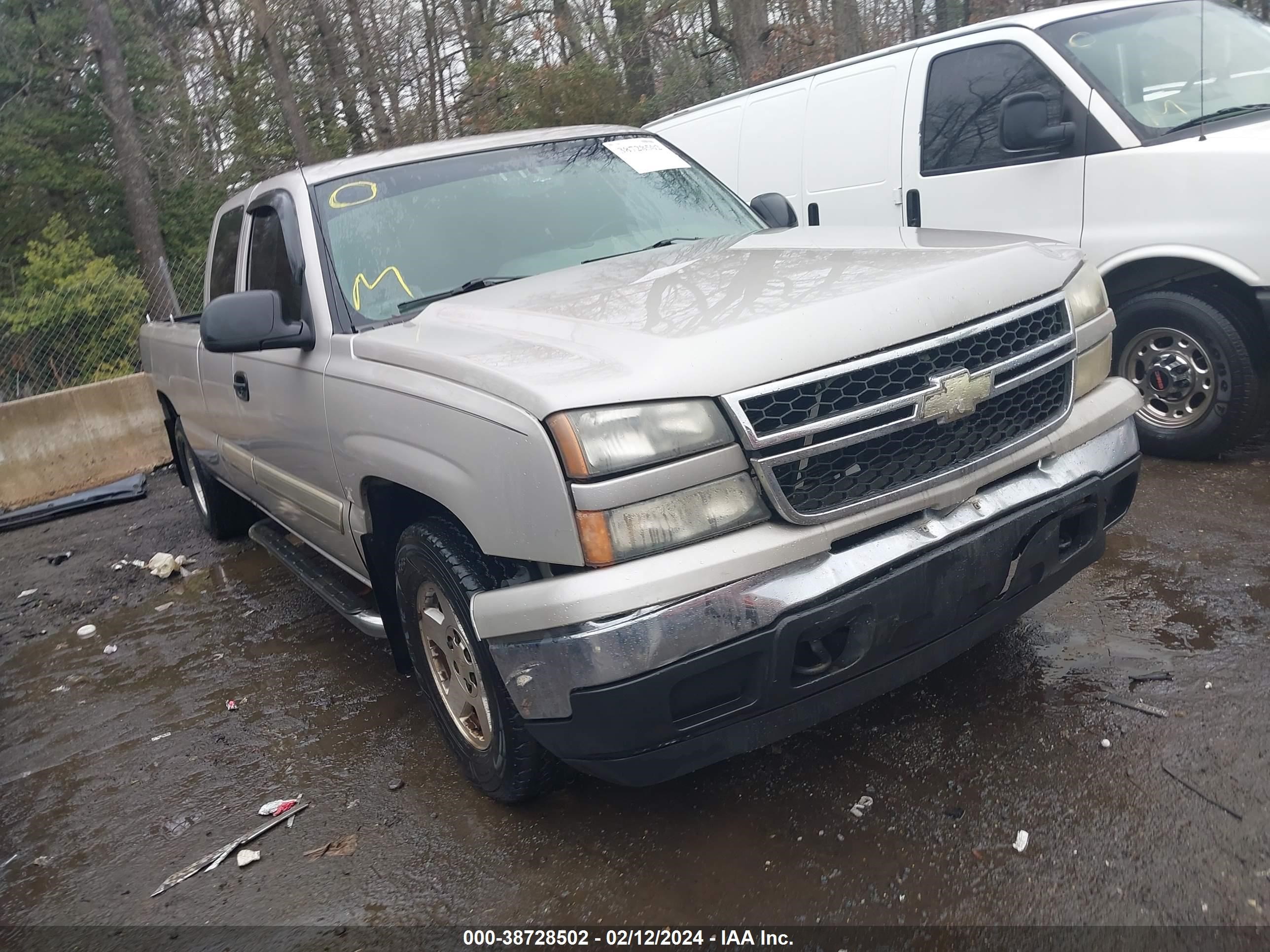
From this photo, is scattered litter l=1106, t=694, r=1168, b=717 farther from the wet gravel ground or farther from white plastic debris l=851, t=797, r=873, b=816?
white plastic debris l=851, t=797, r=873, b=816

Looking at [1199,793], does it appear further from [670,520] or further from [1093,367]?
[670,520]

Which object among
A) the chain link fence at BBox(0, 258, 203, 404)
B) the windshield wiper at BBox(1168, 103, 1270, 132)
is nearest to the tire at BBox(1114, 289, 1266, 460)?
the windshield wiper at BBox(1168, 103, 1270, 132)

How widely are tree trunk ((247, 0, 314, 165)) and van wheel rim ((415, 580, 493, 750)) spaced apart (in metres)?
18.4

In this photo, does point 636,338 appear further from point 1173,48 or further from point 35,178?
point 35,178

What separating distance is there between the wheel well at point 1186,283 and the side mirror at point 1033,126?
0.69 m

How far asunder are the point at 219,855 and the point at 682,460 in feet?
6.30

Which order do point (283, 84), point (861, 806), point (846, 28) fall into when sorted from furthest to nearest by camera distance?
point (283, 84) → point (846, 28) → point (861, 806)

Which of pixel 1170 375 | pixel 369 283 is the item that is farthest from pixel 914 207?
pixel 369 283

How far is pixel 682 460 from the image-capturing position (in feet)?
7.66

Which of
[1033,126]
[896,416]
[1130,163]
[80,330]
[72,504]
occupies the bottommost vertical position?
[72,504]

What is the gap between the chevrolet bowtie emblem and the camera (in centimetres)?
252

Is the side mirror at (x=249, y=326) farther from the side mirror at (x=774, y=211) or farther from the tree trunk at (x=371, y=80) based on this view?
the tree trunk at (x=371, y=80)

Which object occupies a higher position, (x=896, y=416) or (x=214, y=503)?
(x=896, y=416)

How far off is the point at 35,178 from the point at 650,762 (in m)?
22.6
